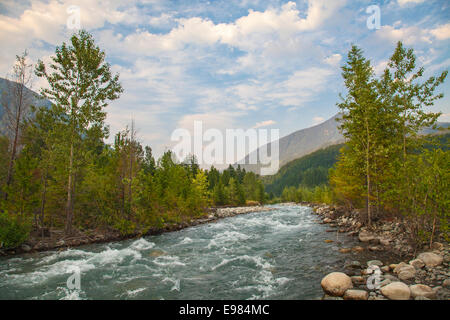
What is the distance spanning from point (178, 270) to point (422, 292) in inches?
366

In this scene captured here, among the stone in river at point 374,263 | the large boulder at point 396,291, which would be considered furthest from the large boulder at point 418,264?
the large boulder at point 396,291

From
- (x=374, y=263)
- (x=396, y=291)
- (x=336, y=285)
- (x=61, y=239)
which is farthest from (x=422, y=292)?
(x=61, y=239)

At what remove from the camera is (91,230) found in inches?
734

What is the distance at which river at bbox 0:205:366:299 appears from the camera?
A: 829cm

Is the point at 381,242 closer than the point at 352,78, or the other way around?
the point at 381,242

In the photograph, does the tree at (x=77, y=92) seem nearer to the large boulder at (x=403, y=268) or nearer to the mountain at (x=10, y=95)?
the mountain at (x=10, y=95)

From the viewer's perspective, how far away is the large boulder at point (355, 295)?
269 inches

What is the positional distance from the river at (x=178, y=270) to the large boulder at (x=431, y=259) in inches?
123

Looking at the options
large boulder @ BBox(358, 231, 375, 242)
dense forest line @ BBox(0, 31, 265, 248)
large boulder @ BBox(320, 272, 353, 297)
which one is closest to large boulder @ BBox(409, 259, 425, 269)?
large boulder @ BBox(320, 272, 353, 297)

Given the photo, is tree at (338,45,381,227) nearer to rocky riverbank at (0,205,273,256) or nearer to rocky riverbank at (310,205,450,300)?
rocky riverbank at (310,205,450,300)
